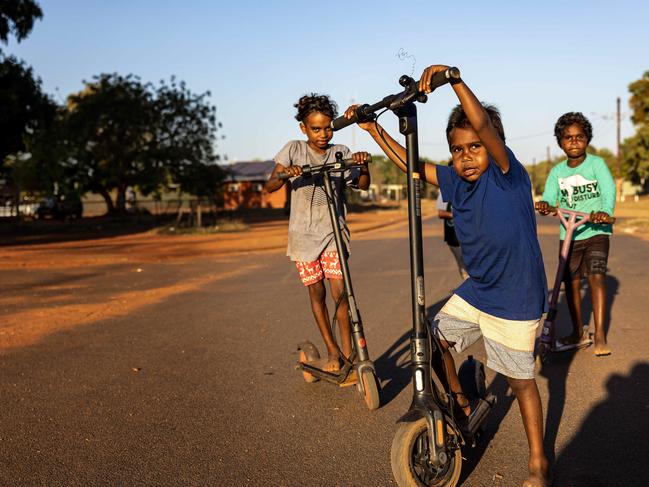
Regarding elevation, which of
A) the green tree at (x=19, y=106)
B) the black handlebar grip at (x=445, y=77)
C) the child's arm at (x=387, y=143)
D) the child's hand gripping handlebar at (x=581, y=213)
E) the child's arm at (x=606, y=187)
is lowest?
the child's hand gripping handlebar at (x=581, y=213)

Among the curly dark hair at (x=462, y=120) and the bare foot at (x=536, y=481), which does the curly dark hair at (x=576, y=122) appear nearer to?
the curly dark hair at (x=462, y=120)

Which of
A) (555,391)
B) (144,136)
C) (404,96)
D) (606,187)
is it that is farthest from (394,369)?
(144,136)

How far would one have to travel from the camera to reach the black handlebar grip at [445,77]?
279cm

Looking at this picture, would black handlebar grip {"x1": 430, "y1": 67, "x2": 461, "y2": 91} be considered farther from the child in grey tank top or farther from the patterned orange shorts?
the patterned orange shorts

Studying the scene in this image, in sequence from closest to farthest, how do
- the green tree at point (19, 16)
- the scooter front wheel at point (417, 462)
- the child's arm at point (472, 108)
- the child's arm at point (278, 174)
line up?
the child's arm at point (472, 108) < the scooter front wheel at point (417, 462) < the child's arm at point (278, 174) < the green tree at point (19, 16)

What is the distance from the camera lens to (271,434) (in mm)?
4125

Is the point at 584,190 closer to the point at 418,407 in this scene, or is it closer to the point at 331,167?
the point at 331,167

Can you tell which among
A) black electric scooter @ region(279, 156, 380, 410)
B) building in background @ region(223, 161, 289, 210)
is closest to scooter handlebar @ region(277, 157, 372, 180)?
black electric scooter @ region(279, 156, 380, 410)

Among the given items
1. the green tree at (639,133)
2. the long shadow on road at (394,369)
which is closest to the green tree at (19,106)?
the long shadow on road at (394,369)

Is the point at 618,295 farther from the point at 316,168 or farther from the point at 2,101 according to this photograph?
the point at 2,101

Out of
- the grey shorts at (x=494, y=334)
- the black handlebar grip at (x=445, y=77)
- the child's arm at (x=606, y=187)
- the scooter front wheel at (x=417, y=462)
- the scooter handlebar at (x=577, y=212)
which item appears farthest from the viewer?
the child's arm at (x=606, y=187)

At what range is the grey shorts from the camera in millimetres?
3297

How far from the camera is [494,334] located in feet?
11.1

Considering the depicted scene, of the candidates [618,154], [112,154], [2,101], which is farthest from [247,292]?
[618,154]
